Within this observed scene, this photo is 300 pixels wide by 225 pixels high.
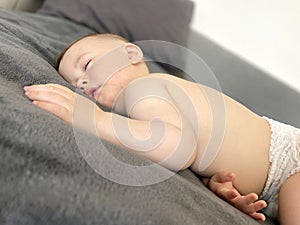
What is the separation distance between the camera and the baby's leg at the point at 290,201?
0.90 m

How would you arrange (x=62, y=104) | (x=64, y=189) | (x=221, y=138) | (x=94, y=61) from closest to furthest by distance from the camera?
(x=64, y=189)
(x=62, y=104)
(x=221, y=138)
(x=94, y=61)

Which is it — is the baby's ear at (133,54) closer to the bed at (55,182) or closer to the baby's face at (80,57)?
the baby's face at (80,57)

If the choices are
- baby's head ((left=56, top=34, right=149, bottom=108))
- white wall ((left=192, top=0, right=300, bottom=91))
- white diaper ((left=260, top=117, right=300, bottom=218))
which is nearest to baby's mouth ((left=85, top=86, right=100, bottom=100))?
baby's head ((left=56, top=34, right=149, bottom=108))

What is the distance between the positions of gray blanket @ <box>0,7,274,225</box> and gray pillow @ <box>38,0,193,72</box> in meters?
0.96

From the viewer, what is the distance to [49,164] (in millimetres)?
522

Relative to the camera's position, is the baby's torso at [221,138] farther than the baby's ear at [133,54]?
No

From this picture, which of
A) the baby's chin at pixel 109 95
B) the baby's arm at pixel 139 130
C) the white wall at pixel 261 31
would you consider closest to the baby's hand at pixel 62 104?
the baby's arm at pixel 139 130

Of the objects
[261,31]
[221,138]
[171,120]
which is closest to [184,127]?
[171,120]

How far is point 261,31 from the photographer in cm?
182

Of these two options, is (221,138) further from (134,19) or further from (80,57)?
(134,19)

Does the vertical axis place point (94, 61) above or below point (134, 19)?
above

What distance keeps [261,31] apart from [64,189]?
4.86 ft

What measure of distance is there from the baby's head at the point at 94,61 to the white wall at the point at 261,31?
79cm

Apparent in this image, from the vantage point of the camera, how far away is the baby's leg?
2.95ft
